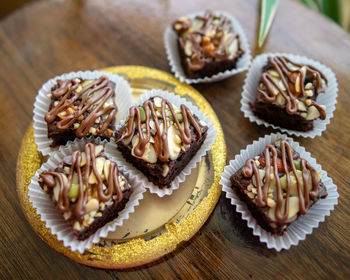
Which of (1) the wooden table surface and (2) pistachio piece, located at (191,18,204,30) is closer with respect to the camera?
(1) the wooden table surface

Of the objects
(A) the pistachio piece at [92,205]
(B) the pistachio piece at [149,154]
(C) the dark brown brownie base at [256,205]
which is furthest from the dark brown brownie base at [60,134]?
(C) the dark brown brownie base at [256,205]

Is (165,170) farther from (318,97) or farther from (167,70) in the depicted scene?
(318,97)

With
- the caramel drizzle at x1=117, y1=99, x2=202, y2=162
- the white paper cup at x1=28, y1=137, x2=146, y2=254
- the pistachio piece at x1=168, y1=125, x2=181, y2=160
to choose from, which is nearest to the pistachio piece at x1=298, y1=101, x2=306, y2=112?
the caramel drizzle at x1=117, y1=99, x2=202, y2=162

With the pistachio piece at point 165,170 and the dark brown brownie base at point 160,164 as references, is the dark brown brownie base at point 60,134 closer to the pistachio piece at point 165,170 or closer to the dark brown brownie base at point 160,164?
the dark brown brownie base at point 160,164

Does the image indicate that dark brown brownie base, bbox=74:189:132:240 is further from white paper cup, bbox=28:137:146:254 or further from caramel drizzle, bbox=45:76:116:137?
caramel drizzle, bbox=45:76:116:137

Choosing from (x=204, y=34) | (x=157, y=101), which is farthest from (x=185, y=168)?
(x=204, y=34)

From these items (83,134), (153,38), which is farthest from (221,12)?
(83,134)

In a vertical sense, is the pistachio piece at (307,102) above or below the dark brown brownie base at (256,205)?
above
